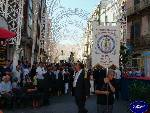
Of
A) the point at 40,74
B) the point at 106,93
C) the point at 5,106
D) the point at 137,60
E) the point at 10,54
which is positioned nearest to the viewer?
the point at 106,93

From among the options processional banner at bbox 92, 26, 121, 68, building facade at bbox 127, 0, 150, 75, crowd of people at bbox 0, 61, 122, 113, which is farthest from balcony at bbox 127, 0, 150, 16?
processional banner at bbox 92, 26, 121, 68

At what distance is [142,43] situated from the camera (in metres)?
47.5

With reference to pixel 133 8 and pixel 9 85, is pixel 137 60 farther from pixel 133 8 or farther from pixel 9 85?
pixel 9 85

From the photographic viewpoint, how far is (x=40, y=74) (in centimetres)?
2314

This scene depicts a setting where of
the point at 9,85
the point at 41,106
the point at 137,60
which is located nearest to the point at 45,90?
the point at 41,106

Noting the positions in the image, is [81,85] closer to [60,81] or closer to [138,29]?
[60,81]

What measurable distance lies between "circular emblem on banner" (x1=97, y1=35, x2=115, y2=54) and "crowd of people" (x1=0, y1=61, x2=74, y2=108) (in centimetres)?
404

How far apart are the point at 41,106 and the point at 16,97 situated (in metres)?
1.48

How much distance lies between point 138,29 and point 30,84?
33.4 meters

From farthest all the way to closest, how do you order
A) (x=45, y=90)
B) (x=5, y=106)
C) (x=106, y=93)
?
(x=45, y=90)
(x=5, y=106)
(x=106, y=93)

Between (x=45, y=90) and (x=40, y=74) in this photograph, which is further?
(x=40, y=74)

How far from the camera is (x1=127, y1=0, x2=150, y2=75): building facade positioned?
47.4 metres

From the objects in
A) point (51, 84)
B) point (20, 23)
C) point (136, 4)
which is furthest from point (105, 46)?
point (136, 4)

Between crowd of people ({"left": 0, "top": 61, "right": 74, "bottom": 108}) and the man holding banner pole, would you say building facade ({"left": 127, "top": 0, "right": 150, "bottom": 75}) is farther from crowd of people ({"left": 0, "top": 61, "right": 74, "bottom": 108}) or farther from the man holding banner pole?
the man holding banner pole
